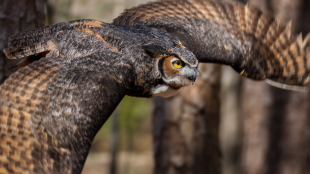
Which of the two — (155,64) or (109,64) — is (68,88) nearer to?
(109,64)

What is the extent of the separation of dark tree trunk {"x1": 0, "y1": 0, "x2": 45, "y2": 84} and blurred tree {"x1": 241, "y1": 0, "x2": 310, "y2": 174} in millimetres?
4248

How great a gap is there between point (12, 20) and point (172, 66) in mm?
1672

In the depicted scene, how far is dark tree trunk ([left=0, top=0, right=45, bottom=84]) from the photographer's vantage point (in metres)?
3.66

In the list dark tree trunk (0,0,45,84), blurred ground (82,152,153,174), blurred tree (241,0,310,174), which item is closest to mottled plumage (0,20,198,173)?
dark tree trunk (0,0,45,84)

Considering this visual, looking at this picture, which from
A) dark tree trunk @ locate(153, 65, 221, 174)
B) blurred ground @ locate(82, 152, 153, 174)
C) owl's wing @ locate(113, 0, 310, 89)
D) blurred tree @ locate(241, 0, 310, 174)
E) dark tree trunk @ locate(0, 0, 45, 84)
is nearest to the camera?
dark tree trunk @ locate(0, 0, 45, 84)

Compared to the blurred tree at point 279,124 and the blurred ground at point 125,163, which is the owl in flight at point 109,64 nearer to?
the blurred tree at point 279,124

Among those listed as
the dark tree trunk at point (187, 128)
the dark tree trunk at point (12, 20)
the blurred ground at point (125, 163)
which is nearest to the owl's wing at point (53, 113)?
the dark tree trunk at point (12, 20)

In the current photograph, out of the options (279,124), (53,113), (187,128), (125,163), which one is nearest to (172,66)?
(53,113)

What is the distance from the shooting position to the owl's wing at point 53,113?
8.34 ft

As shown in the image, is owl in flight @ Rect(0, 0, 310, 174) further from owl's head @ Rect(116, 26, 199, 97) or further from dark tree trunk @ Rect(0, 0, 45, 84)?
dark tree trunk @ Rect(0, 0, 45, 84)

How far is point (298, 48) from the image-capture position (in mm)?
4426

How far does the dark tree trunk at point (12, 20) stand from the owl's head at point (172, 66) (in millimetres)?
1348

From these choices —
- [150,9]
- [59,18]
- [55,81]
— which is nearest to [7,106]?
[55,81]

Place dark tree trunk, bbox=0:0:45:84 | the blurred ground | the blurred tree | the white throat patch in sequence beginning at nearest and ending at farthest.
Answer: the white throat patch, dark tree trunk, bbox=0:0:45:84, the blurred tree, the blurred ground
